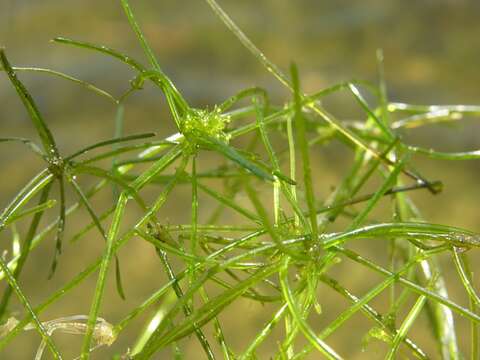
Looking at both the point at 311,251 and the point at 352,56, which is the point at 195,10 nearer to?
the point at 352,56

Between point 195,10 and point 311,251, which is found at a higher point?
point 195,10

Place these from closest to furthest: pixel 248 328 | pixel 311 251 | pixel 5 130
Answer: pixel 311 251 < pixel 248 328 < pixel 5 130

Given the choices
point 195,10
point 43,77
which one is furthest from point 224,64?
point 43,77

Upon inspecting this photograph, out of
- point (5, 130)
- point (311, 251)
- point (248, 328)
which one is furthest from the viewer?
point (5, 130)

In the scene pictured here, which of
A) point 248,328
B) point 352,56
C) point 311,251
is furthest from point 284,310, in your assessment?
point 352,56

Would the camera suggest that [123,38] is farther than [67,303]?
Yes

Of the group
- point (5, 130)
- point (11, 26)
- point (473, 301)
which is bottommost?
point (473, 301)
